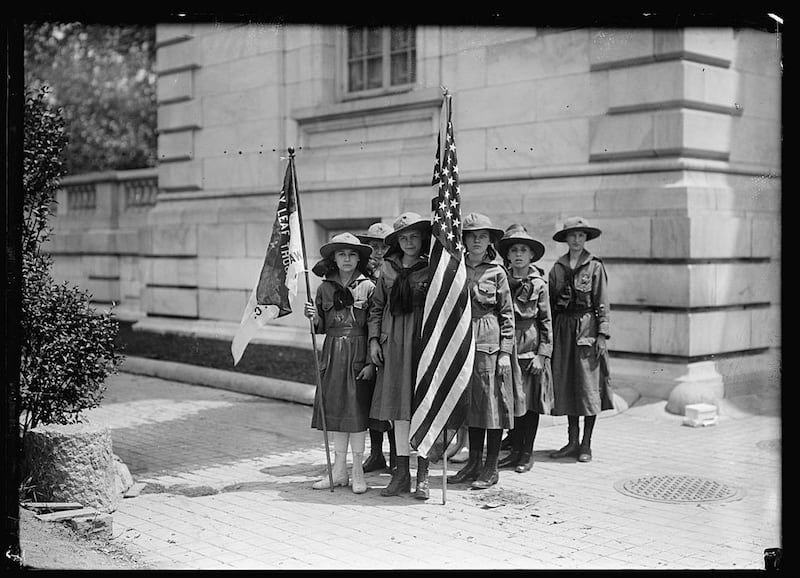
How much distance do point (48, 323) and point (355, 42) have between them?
840 centimetres

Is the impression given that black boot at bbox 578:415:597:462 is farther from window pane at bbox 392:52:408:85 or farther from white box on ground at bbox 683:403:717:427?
window pane at bbox 392:52:408:85

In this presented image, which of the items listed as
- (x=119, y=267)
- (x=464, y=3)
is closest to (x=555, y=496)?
(x=464, y=3)

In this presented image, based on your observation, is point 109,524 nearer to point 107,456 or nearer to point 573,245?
point 107,456

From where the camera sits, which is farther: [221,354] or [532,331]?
[221,354]

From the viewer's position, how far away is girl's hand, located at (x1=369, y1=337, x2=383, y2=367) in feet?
25.7

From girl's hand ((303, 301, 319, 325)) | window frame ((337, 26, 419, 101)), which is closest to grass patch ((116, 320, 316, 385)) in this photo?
window frame ((337, 26, 419, 101))

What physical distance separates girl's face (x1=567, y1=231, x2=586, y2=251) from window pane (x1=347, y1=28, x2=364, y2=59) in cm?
662

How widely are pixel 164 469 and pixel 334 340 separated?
2.13 meters

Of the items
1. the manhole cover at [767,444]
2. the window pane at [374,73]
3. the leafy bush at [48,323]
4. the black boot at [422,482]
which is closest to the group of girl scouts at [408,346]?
the black boot at [422,482]

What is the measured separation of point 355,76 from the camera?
1476 centimetres

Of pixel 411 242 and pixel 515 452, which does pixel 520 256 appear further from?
pixel 515 452

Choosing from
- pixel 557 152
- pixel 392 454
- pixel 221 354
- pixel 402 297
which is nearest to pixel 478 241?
pixel 402 297

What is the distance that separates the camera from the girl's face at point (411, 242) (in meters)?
7.85

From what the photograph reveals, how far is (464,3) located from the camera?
18.9 feet
